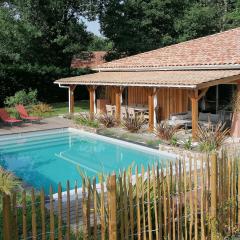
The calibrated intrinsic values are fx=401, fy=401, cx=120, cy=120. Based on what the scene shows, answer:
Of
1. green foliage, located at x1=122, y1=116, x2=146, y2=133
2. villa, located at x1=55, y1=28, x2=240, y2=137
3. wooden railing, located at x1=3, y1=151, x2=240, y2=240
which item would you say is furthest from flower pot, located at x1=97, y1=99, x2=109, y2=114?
wooden railing, located at x1=3, y1=151, x2=240, y2=240

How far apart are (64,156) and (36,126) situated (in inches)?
245

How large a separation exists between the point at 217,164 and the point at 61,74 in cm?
3125

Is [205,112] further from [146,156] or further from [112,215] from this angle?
[112,215]

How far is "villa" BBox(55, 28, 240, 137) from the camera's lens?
1835 centimetres

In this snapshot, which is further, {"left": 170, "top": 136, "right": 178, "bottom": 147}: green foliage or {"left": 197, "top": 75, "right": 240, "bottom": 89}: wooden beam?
{"left": 197, "top": 75, "right": 240, "bottom": 89}: wooden beam

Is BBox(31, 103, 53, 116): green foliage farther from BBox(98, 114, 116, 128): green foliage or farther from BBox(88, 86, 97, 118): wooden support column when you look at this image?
BBox(98, 114, 116, 128): green foliage

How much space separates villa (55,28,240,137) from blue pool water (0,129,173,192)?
8.79 feet

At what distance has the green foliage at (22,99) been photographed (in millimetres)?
30919

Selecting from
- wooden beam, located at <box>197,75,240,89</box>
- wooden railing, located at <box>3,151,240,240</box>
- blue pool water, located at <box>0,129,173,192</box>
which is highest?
wooden beam, located at <box>197,75,240,89</box>

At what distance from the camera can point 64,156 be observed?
61.9 ft

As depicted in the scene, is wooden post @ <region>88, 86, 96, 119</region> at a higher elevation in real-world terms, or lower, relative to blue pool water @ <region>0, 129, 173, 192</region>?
higher

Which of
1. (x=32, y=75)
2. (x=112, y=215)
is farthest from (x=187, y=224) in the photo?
(x=32, y=75)

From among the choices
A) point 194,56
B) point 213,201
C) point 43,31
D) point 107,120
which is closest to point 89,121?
point 107,120

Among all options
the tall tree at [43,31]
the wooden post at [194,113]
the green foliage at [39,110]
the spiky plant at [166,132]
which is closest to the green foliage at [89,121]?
the spiky plant at [166,132]
